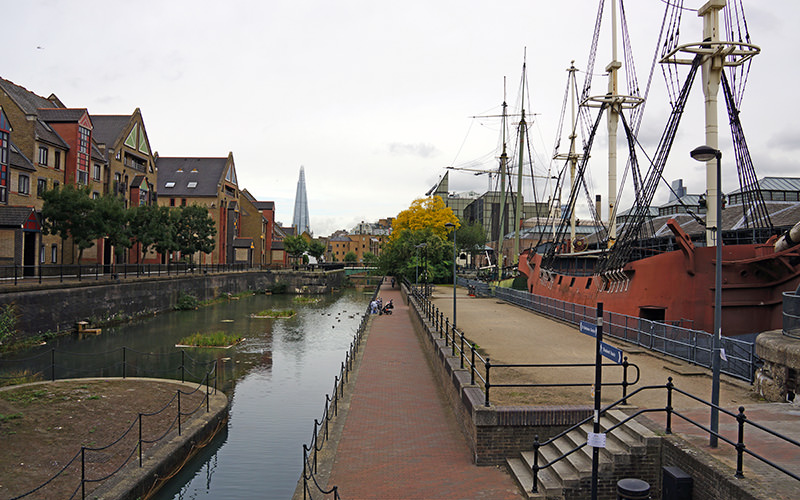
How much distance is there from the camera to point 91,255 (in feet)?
150

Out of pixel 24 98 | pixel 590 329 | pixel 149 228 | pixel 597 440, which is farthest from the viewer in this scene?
pixel 149 228

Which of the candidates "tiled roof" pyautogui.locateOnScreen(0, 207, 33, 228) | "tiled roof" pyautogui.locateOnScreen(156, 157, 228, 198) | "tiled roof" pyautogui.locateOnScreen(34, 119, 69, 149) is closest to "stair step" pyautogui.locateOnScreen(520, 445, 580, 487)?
"tiled roof" pyautogui.locateOnScreen(0, 207, 33, 228)

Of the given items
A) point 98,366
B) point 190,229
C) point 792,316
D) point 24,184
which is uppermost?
point 24,184

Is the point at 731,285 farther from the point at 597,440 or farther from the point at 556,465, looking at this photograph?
the point at 597,440

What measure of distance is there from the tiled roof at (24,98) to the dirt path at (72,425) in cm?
3055

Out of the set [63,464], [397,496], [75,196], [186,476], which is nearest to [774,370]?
[397,496]

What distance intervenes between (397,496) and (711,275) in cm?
1569

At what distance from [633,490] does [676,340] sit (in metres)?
10.6

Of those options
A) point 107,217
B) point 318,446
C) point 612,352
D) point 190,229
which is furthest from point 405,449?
point 190,229

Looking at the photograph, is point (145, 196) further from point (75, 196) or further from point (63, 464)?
point (63, 464)

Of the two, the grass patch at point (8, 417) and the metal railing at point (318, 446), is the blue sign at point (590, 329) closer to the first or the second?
the metal railing at point (318, 446)

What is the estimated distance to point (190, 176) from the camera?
Answer: 77500 millimetres

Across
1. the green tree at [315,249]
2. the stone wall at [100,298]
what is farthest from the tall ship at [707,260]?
the green tree at [315,249]

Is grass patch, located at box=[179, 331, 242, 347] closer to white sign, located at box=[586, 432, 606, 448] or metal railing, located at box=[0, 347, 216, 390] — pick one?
metal railing, located at box=[0, 347, 216, 390]
